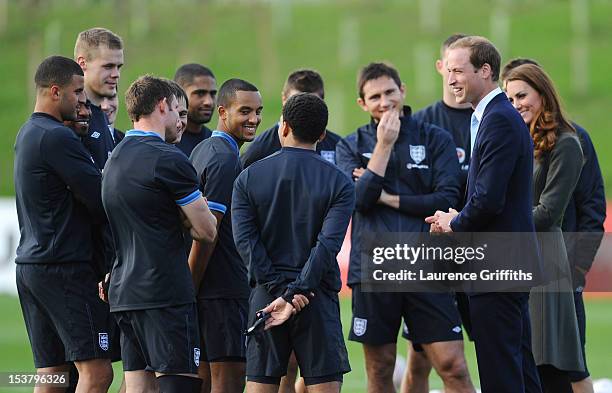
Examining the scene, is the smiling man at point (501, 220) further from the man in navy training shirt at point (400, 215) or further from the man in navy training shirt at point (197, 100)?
the man in navy training shirt at point (197, 100)

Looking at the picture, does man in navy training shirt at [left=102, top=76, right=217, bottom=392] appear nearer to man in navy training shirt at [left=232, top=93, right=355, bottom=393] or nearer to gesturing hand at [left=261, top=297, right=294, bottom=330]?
man in navy training shirt at [left=232, top=93, right=355, bottom=393]

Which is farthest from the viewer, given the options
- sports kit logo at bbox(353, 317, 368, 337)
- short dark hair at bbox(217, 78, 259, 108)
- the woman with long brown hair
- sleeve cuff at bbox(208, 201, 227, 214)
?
sports kit logo at bbox(353, 317, 368, 337)

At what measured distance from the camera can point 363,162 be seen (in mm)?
8133

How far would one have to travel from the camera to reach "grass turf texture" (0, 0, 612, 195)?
37156mm

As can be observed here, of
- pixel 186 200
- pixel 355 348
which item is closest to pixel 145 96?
pixel 186 200

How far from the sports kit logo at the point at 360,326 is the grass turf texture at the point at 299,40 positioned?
28092 mm

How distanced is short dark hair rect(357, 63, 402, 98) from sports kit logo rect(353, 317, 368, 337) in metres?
1.78

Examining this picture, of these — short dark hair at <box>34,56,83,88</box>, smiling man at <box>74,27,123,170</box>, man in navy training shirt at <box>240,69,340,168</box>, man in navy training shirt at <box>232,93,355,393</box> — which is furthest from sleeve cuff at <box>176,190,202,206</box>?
man in navy training shirt at <box>240,69,340,168</box>

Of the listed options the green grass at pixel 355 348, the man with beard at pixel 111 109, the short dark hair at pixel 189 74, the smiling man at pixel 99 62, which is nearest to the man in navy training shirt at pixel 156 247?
the smiling man at pixel 99 62

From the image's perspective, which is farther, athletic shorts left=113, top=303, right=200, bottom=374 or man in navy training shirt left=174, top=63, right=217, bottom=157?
man in navy training shirt left=174, top=63, right=217, bottom=157

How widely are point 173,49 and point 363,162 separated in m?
31.9

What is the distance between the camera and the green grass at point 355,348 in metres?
10.5

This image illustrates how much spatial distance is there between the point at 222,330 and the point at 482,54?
240cm

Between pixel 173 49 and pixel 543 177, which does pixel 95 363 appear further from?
pixel 173 49
